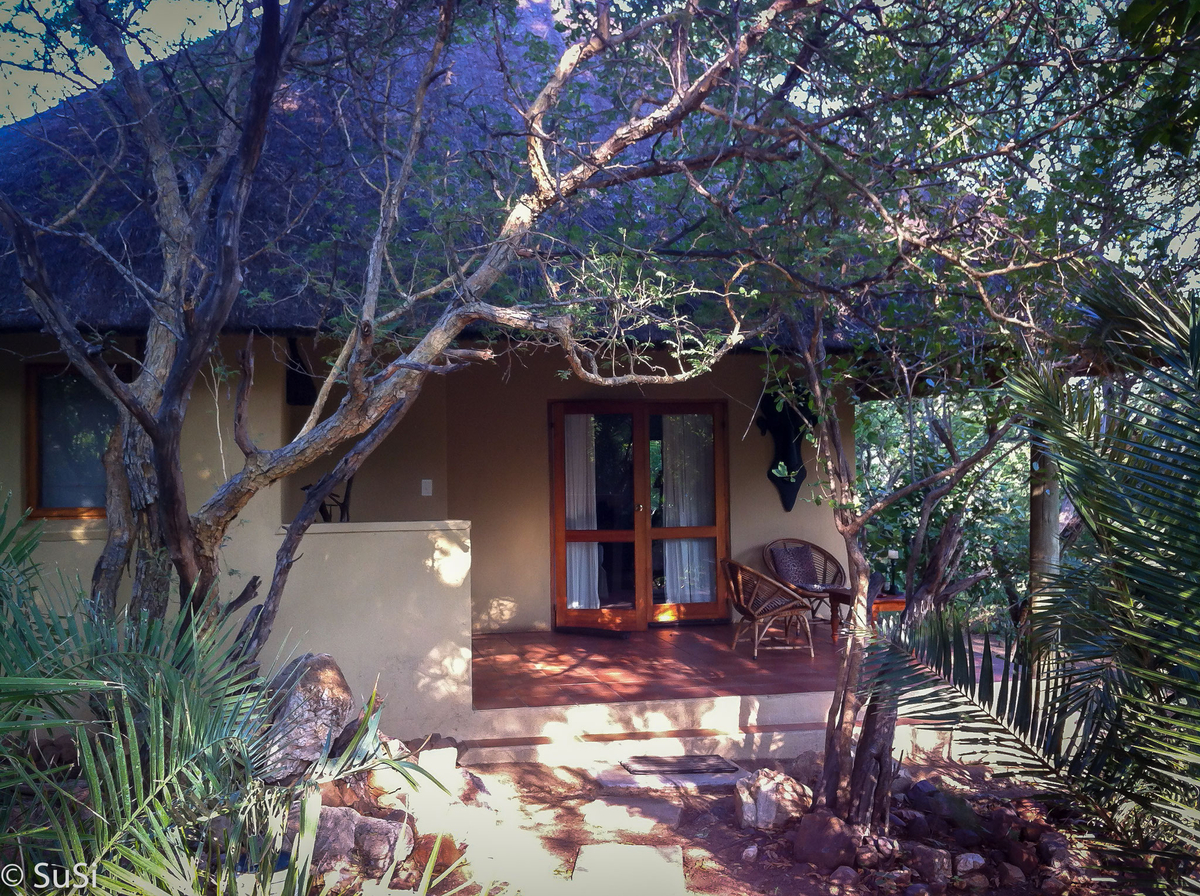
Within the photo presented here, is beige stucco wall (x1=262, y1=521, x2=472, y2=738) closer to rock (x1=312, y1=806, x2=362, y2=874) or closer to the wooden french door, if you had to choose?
rock (x1=312, y1=806, x2=362, y2=874)

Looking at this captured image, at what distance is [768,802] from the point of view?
4.91 meters

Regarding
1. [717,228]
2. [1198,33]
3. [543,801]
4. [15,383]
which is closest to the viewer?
[1198,33]

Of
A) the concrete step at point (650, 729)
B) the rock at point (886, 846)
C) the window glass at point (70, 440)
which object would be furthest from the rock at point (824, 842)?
the window glass at point (70, 440)

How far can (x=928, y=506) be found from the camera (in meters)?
4.93

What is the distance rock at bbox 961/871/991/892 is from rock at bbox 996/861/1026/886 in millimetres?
67

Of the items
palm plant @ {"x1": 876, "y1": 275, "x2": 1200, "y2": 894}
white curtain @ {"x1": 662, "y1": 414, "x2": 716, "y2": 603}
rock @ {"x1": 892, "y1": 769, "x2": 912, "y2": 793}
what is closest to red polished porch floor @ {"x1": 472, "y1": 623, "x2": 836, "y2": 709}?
white curtain @ {"x1": 662, "y1": 414, "x2": 716, "y2": 603}

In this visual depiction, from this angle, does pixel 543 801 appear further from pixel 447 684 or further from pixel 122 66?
pixel 122 66

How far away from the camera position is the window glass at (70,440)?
6.09 meters

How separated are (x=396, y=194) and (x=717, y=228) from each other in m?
2.00

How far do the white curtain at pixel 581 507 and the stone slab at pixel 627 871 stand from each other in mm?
4167

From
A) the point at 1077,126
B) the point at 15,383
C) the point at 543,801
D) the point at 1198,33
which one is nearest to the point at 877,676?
the point at 543,801

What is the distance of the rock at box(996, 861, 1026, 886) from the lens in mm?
4457

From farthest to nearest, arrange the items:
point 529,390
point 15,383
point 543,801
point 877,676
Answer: point 529,390, point 15,383, point 543,801, point 877,676

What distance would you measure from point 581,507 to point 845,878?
4.84 m
